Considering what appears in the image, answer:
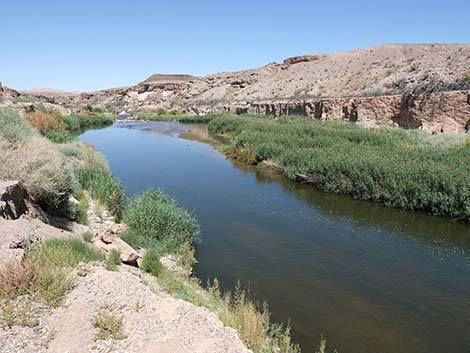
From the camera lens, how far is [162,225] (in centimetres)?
1267

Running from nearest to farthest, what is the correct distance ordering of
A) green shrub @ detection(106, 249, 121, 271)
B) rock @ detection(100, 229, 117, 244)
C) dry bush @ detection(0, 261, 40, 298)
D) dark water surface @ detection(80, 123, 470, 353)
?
dry bush @ detection(0, 261, 40, 298) < green shrub @ detection(106, 249, 121, 271) < dark water surface @ detection(80, 123, 470, 353) < rock @ detection(100, 229, 117, 244)

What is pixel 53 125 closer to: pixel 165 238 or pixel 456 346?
pixel 165 238

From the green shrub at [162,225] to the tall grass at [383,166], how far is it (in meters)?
9.63

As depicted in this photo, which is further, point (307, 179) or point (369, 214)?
point (307, 179)

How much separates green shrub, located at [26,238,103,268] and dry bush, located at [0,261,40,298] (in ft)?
1.18

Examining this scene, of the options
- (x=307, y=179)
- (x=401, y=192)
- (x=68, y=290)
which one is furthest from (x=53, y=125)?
(x=68, y=290)

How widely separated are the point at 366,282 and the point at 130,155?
25.5 m

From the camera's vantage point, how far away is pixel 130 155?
33.2 m

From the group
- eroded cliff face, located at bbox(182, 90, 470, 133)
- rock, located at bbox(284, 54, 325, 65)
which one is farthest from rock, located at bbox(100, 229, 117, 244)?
rock, located at bbox(284, 54, 325, 65)

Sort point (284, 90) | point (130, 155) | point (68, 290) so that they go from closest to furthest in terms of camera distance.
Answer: point (68, 290)
point (130, 155)
point (284, 90)

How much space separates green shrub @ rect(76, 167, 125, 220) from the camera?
15.1 metres

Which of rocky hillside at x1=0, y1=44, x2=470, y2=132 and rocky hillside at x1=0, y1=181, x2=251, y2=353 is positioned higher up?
rocky hillside at x1=0, y1=44, x2=470, y2=132

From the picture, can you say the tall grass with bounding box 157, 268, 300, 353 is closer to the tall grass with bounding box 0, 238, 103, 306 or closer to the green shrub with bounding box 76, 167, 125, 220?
the tall grass with bounding box 0, 238, 103, 306

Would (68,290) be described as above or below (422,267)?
above
